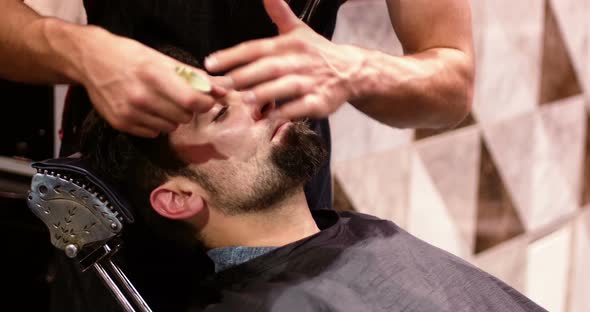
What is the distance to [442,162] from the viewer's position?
2.39 m

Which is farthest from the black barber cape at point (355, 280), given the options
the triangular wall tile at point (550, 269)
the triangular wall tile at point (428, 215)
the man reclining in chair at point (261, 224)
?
the triangular wall tile at point (550, 269)

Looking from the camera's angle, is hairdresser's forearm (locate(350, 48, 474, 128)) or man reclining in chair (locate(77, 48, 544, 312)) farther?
man reclining in chair (locate(77, 48, 544, 312))

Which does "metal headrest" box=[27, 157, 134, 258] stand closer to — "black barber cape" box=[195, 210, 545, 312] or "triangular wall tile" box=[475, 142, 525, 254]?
"black barber cape" box=[195, 210, 545, 312]

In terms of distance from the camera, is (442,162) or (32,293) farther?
(442,162)

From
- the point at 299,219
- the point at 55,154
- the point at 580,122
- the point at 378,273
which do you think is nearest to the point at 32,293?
the point at 55,154

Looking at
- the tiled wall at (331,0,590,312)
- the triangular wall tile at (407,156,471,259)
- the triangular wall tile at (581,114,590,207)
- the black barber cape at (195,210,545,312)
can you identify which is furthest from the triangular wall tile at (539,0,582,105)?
the black barber cape at (195,210,545,312)

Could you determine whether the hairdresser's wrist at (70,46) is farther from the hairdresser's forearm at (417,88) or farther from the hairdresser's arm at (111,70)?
the hairdresser's forearm at (417,88)

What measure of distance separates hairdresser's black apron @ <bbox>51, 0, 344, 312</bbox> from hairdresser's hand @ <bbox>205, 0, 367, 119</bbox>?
0.29 metres

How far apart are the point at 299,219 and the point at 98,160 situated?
14.8 inches

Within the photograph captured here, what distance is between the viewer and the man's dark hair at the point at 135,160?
1275 mm

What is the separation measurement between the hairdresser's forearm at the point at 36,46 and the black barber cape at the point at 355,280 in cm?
49

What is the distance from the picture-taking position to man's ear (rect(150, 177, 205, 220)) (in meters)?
1.35

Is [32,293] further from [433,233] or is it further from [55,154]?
[433,233]

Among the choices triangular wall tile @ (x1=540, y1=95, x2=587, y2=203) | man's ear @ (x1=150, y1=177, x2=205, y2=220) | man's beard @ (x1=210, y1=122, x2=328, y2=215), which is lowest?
triangular wall tile @ (x1=540, y1=95, x2=587, y2=203)
